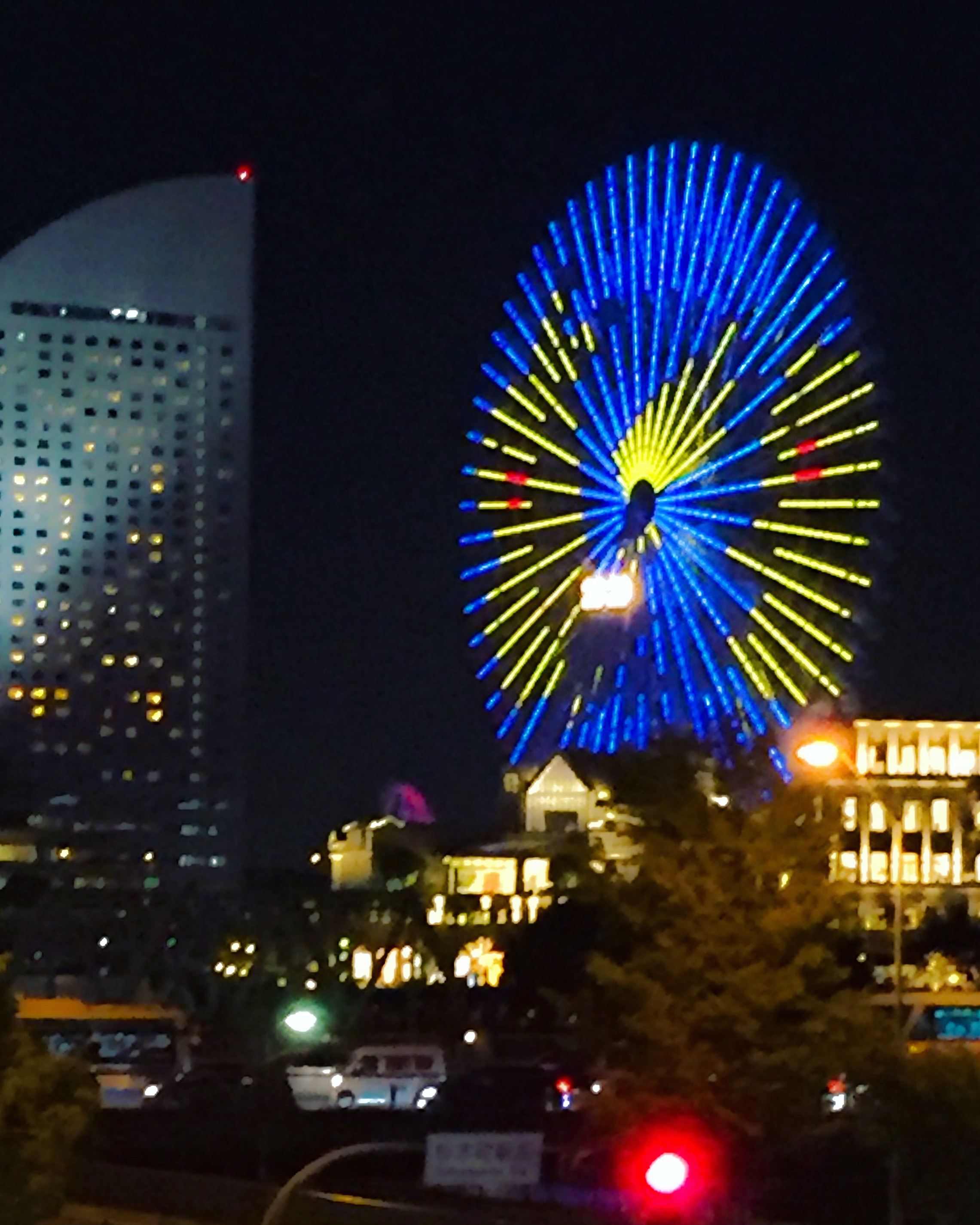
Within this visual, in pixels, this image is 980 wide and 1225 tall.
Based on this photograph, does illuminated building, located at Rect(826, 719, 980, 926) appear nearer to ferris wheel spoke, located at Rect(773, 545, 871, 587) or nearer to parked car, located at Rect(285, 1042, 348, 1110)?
ferris wheel spoke, located at Rect(773, 545, 871, 587)

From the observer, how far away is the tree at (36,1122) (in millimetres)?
24797

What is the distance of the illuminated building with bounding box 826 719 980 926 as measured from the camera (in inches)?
3467

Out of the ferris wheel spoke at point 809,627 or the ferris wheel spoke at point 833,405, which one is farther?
the ferris wheel spoke at point 809,627

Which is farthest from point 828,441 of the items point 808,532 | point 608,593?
point 608,593

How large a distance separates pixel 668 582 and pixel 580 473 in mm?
3211

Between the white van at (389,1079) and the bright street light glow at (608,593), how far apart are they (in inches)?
392

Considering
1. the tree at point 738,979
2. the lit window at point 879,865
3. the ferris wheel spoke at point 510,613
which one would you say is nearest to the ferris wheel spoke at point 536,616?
the ferris wheel spoke at point 510,613

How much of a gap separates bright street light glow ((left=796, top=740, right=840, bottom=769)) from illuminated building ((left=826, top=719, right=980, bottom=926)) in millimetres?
47124

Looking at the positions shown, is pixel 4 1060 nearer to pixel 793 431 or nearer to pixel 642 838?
pixel 642 838

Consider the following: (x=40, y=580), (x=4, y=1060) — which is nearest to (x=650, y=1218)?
(x=4, y=1060)

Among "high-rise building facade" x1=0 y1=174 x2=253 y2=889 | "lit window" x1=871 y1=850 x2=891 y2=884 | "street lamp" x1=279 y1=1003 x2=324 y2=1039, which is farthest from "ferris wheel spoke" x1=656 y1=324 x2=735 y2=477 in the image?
"high-rise building facade" x1=0 y1=174 x2=253 y2=889

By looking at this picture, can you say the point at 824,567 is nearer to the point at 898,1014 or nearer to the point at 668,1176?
the point at 898,1014

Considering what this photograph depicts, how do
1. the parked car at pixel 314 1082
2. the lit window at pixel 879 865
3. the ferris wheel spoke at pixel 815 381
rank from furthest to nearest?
the lit window at pixel 879 865 → the ferris wheel spoke at pixel 815 381 → the parked car at pixel 314 1082

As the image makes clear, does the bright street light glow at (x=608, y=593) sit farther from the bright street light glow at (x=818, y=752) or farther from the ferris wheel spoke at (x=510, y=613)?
the bright street light glow at (x=818, y=752)
